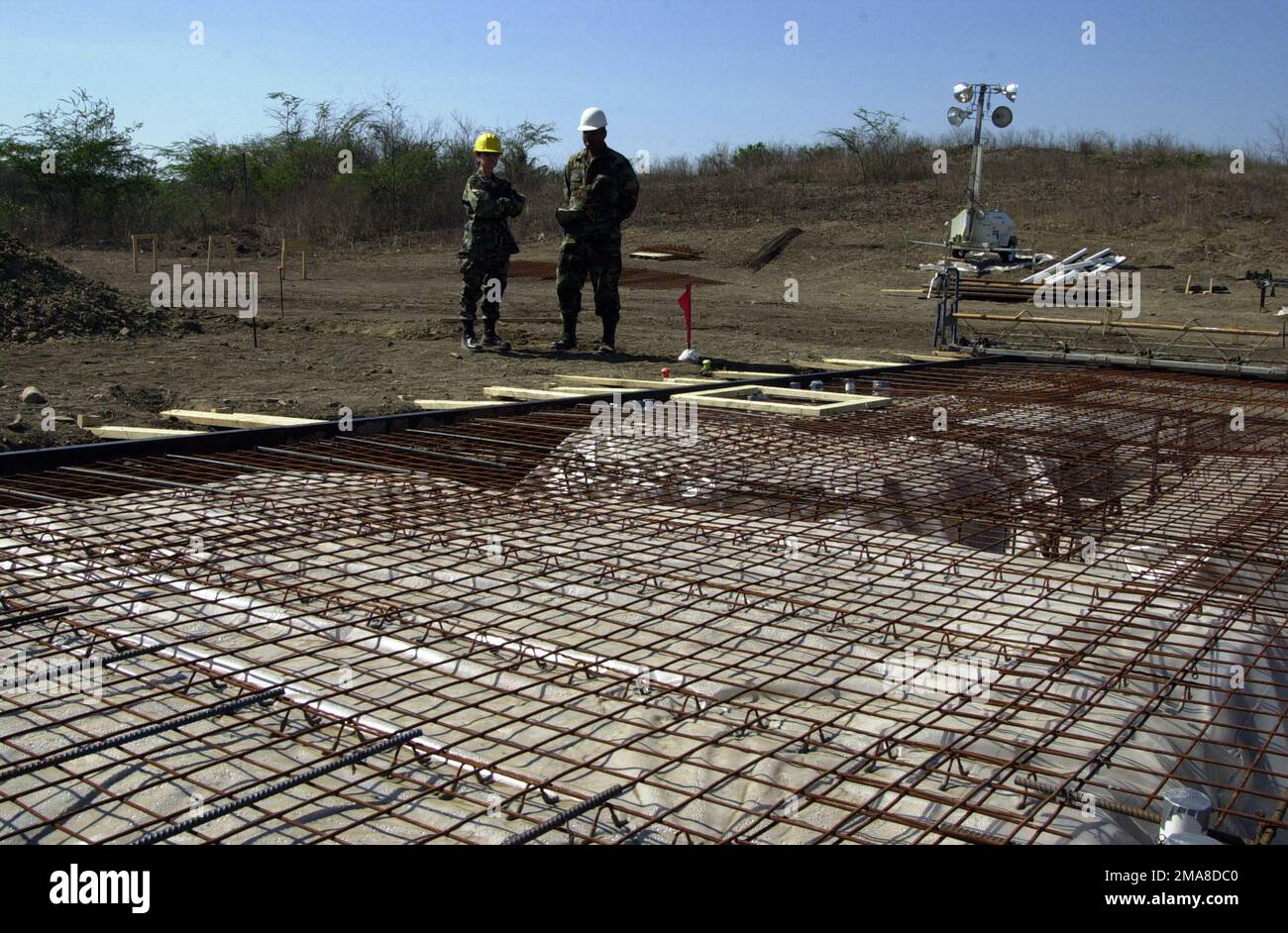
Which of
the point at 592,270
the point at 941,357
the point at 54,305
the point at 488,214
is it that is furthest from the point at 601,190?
the point at 54,305

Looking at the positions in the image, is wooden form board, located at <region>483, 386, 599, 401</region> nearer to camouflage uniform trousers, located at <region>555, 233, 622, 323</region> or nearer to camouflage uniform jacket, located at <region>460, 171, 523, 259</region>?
camouflage uniform trousers, located at <region>555, 233, 622, 323</region>

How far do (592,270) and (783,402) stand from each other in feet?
11.8

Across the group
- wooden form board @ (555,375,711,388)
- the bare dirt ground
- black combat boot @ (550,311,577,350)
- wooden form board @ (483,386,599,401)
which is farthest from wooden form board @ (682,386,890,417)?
black combat boot @ (550,311,577,350)

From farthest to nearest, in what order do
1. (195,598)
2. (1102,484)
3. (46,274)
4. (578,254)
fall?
(46,274), (578,254), (1102,484), (195,598)

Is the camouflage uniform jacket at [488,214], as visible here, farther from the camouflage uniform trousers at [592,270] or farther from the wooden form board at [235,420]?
the wooden form board at [235,420]

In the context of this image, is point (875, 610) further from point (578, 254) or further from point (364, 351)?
point (364, 351)

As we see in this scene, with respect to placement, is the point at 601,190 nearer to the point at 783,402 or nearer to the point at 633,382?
the point at 633,382

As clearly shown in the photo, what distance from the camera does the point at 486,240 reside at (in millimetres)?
9016

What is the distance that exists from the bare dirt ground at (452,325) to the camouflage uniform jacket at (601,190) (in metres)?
1.04

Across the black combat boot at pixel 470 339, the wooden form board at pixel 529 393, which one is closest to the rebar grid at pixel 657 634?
the wooden form board at pixel 529 393

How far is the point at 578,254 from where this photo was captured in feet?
29.0

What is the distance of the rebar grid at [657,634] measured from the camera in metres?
2.03

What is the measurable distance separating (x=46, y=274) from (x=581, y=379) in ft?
21.9
